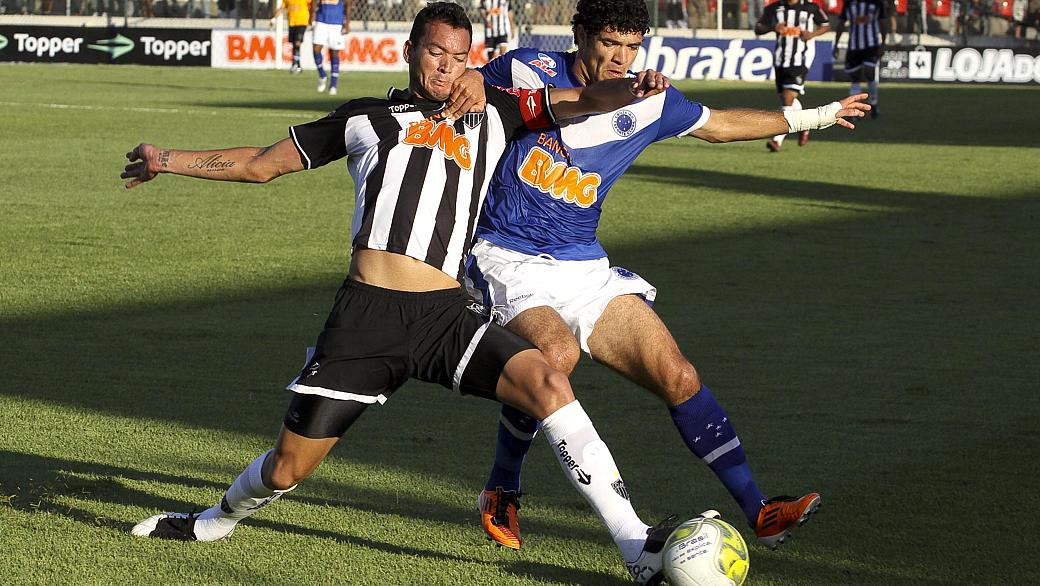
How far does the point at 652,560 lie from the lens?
4246mm

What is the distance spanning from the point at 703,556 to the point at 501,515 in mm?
869

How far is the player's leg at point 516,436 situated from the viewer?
4.87 meters

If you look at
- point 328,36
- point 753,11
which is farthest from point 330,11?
point 753,11

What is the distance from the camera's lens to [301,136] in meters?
4.66

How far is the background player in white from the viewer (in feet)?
90.2

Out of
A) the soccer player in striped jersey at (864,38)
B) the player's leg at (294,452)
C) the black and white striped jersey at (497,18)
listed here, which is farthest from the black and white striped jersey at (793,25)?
the player's leg at (294,452)

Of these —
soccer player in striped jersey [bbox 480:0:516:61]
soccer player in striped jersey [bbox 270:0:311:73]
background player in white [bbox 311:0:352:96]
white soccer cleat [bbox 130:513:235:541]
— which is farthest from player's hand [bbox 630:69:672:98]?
soccer player in striped jersey [bbox 270:0:311:73]

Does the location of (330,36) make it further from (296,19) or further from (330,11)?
(296,19)

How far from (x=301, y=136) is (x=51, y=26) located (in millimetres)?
33481

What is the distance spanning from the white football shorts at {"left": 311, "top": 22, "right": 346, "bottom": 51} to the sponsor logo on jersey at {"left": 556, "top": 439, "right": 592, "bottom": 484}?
79.8 ft

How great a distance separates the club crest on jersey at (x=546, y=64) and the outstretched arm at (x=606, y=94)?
1.91 feet

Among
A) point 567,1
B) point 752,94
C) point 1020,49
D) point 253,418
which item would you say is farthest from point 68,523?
point 567,1

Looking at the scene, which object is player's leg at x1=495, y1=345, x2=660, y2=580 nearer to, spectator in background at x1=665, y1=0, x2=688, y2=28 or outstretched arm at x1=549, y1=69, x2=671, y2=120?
outstretched arm at x1=549, y1=69, x2=671, y2=120

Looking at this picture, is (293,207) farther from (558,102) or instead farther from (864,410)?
(558,102)
